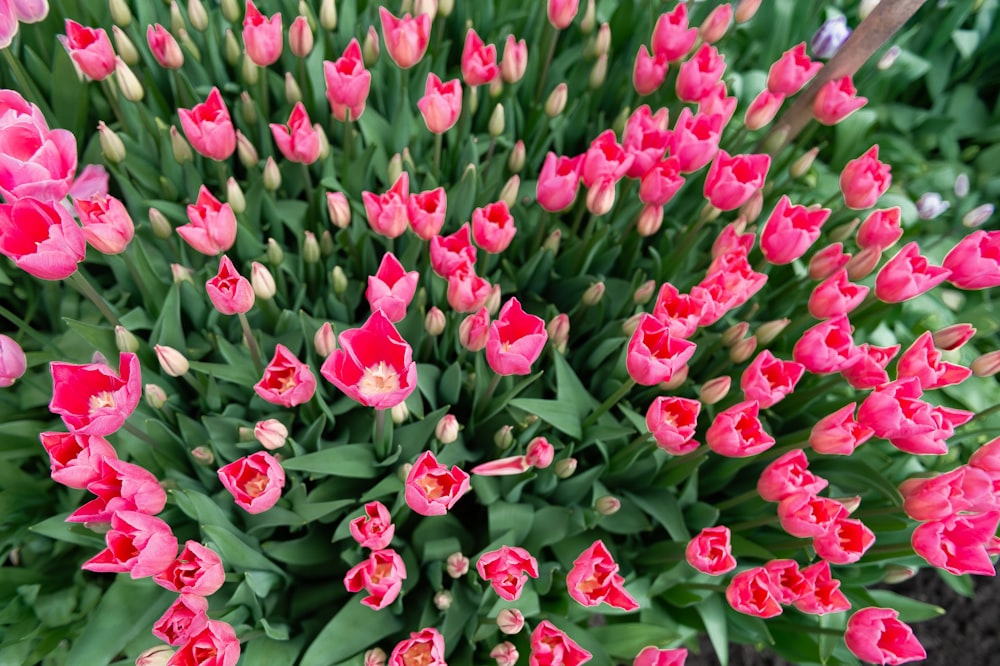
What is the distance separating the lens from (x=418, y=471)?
87 cm

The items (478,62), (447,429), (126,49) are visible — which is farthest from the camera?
(126,49)

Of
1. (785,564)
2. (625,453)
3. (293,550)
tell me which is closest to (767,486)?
(785,564)

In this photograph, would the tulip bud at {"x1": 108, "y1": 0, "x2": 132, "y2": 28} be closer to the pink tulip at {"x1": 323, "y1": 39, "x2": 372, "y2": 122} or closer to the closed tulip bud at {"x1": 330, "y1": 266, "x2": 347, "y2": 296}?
the pink tulip at {"x1": 323, "y1": 39, "x2": 372, "y2": 122}

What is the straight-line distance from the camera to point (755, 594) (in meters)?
0.95

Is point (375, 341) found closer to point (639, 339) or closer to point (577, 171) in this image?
point (639, 339)

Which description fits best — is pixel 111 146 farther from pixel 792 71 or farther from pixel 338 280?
pixel 792 71

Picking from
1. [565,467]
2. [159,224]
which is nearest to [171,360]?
[159,224]

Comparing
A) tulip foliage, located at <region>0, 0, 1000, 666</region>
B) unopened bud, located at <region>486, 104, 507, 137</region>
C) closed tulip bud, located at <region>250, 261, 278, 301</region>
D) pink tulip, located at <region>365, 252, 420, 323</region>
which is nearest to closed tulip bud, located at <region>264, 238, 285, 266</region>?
tulip foliage, located at <region>0, 0, 1000, 666</region>

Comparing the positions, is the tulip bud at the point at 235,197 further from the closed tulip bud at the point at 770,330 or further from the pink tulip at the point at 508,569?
the closed tulip bud at the point at 770,330

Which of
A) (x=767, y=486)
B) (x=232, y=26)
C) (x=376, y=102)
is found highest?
(x=232, y=26)

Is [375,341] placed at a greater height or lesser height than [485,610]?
greater

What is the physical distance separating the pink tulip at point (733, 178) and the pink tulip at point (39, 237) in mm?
901

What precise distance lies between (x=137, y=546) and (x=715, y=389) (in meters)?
0.80

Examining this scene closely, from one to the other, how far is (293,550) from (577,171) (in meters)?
0.73
